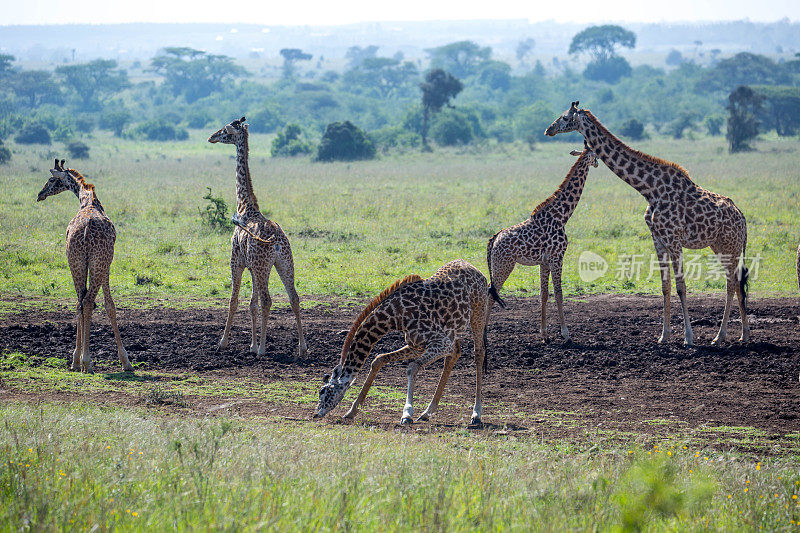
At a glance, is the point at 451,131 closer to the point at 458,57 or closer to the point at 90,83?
the point at 90,83

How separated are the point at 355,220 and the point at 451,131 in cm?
3510

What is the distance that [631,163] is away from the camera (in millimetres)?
12672

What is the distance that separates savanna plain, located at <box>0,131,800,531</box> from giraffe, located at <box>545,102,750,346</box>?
0.82m

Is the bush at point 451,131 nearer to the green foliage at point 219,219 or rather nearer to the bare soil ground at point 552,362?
the green foliage at point 219,219

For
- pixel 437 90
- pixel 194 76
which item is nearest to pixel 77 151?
pixel 437 90

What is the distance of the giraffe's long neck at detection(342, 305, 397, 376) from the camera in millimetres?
8461

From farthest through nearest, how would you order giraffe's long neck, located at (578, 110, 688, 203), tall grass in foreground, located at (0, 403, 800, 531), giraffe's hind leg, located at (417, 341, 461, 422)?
1. giraffe's long neck, located at (578, 110, 688, 203)
2. giraffe's hind leg, located at (417, 341, 461, 422)
3. tall grass in foreground, located at (0, 403, 800, 531)

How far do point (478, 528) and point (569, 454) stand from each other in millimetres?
2869

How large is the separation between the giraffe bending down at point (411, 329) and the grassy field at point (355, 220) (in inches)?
258

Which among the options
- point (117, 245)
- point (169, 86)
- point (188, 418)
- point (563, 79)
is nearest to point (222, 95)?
point (169, 86)

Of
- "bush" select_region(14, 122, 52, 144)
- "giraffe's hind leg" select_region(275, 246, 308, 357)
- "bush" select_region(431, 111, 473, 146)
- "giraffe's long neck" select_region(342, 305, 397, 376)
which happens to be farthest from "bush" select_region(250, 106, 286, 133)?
"giraffe's long neck" select_region(342, 305, 397, 376)

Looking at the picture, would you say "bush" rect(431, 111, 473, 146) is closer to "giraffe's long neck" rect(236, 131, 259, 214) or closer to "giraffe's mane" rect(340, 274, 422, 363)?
"giraffe's long neck" rect(236, 131, 259, 214)

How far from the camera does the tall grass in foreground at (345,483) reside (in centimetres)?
469

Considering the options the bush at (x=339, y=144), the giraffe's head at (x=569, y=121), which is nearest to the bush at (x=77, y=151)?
the bush at (x=339, y=144)
